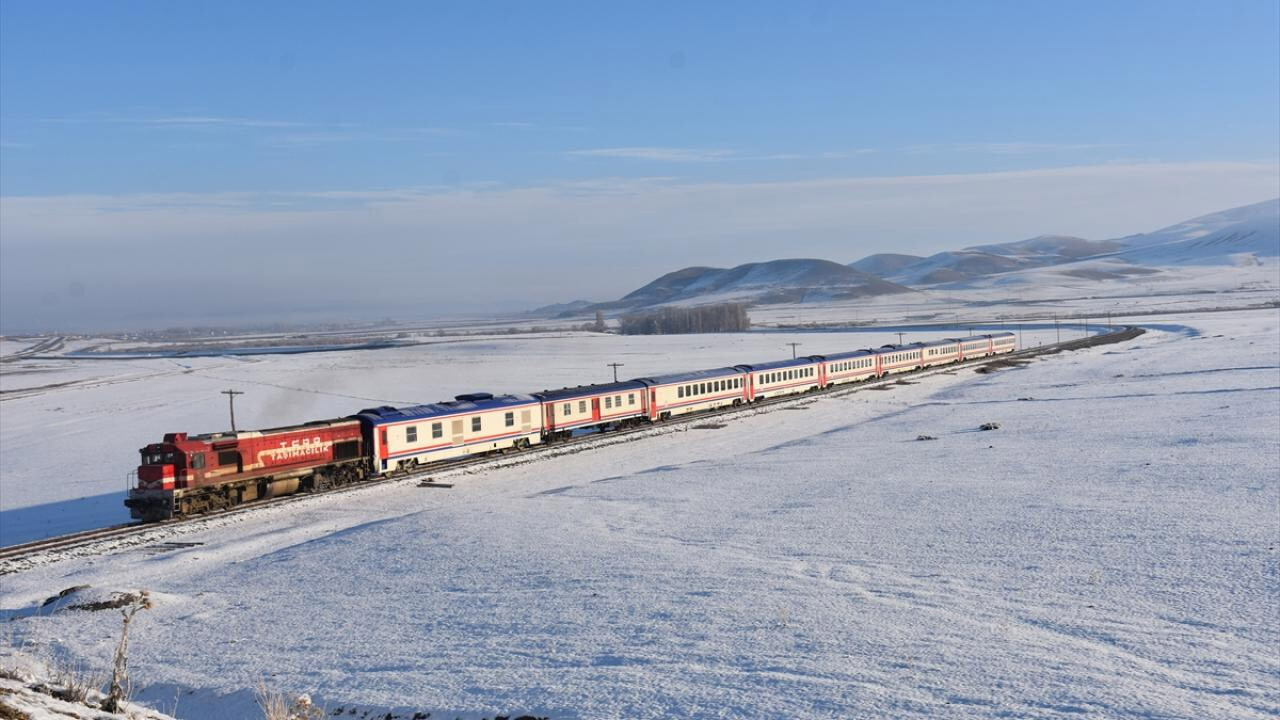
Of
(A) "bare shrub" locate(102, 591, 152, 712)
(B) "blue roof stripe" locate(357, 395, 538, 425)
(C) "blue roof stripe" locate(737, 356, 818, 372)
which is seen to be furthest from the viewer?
(C) "blue roof stripe" locate(737, 356, 818, 372)

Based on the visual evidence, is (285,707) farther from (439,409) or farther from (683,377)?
(683,377)

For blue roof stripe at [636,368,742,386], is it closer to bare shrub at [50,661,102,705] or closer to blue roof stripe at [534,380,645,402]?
blue roof stripe at [534,380,645,402]

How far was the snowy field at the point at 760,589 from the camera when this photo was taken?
11.3 m

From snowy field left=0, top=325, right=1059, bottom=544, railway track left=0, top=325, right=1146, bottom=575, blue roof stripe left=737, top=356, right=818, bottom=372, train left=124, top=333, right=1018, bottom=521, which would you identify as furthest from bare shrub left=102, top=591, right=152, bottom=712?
blue roof stripe left=737, top=356, right=818, bottom=372

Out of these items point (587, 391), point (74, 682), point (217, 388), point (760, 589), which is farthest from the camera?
point (217, 388)

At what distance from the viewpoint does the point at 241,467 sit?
104 feet

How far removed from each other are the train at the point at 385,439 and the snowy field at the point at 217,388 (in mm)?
5418

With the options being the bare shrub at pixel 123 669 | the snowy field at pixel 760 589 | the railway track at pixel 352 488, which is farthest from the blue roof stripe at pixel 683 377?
the bare shrub at pixel 123 669

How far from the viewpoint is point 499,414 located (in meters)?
41.2

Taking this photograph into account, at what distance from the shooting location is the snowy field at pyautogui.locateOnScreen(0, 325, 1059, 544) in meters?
40.9

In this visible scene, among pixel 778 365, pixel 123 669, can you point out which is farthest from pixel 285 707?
pixel 778 365

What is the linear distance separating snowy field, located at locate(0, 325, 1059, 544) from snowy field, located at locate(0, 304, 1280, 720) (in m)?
16.1

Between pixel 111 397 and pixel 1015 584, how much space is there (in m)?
85.7

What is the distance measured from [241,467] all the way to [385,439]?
19.1 ft
